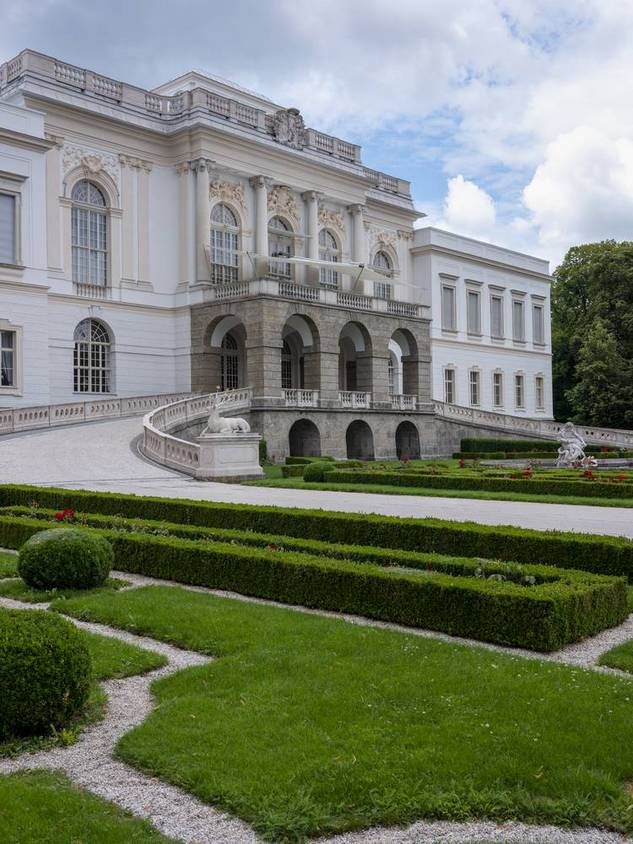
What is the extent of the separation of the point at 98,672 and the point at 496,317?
58204 millimetres

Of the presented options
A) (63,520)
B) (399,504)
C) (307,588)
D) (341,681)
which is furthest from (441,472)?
(341,681)

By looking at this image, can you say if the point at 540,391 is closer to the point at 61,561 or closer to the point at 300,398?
the point at 300,398

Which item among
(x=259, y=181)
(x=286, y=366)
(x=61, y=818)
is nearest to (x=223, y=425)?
(x=286, y=366)

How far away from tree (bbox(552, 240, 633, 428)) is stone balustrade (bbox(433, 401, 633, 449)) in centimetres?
455

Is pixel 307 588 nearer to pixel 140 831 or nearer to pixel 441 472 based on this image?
pixel 140 831

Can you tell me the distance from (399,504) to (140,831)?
13604 mm

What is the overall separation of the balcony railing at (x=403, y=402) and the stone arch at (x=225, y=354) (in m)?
7.30

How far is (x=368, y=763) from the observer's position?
195 inches

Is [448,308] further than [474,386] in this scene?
No

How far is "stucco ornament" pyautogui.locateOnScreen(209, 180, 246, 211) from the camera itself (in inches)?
1663

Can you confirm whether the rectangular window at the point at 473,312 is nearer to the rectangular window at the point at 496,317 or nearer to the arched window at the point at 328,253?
the rectangular window at the point at 496,317

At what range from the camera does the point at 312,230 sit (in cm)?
4684

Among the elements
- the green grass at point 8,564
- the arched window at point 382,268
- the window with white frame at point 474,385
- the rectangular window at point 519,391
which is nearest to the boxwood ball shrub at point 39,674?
the green grass at point 8,564

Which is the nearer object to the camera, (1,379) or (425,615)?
(425,615)
